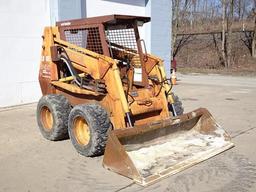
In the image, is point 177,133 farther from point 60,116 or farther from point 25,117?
point 25,117

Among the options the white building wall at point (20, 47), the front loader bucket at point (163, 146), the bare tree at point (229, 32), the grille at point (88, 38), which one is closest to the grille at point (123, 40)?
the grille at point (88, 38)

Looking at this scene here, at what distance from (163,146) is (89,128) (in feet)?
3.61

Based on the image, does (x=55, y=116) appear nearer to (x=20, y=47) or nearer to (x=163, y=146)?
(x=163, y=146)

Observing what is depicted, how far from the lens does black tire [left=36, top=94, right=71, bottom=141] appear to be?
19.4ft

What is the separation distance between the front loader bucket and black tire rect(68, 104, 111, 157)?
40 centimetres

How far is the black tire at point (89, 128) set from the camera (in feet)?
16.6

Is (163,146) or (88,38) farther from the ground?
(88,38)

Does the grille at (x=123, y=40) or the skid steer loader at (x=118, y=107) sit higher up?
the grille at (x=123, y=40)

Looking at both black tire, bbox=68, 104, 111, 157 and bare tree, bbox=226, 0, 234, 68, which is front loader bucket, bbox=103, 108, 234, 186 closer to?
black tire, bbox=68, 104, 111, 157

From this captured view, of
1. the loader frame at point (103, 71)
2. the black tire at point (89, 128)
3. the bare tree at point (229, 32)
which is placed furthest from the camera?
the bare tree at point (229, 32)

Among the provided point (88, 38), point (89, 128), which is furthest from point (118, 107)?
point (88, 38)

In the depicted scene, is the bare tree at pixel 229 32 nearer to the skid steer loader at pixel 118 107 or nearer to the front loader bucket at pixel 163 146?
the skid steer loader at pixel 118 107

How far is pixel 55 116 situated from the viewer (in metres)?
5.91

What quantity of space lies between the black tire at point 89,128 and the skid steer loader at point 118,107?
1cm
